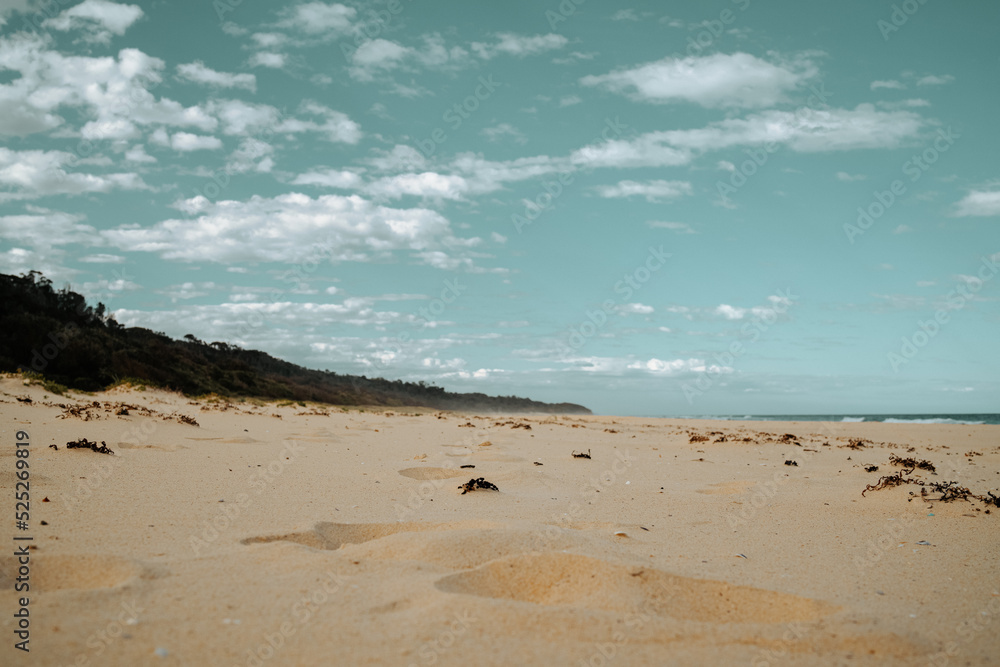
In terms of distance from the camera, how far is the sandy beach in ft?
6.52

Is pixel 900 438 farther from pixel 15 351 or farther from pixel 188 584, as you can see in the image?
pixel 15 351

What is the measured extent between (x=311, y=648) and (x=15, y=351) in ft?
60.4

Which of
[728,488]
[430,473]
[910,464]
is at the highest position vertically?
[910,464]

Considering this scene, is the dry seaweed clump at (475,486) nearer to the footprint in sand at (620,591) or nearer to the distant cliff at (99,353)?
the footprint in sand at (620,591)

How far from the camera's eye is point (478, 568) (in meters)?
2.68

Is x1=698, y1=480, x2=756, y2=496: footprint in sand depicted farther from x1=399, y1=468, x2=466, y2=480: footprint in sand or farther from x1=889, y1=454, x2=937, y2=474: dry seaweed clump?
x1=399, y1=468, x2=466, y2=480: footprint in sand

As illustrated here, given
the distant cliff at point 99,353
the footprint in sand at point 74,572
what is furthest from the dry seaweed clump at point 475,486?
the distant cliff at point 99,353

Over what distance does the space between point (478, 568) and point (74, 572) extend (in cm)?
172

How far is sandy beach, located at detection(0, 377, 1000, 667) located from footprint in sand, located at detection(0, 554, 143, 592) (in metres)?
0.01

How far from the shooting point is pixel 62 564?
2506 millimetres

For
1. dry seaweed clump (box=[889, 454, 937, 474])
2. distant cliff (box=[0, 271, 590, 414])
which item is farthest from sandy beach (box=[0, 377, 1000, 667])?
distant cliff (box=[0, 271, 590, 414])

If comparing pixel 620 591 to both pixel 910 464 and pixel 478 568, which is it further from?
pixel 910 464

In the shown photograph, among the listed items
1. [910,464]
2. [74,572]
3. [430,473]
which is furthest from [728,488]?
[74,572]

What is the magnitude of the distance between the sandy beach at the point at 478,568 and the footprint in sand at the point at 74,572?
12 millimetres
